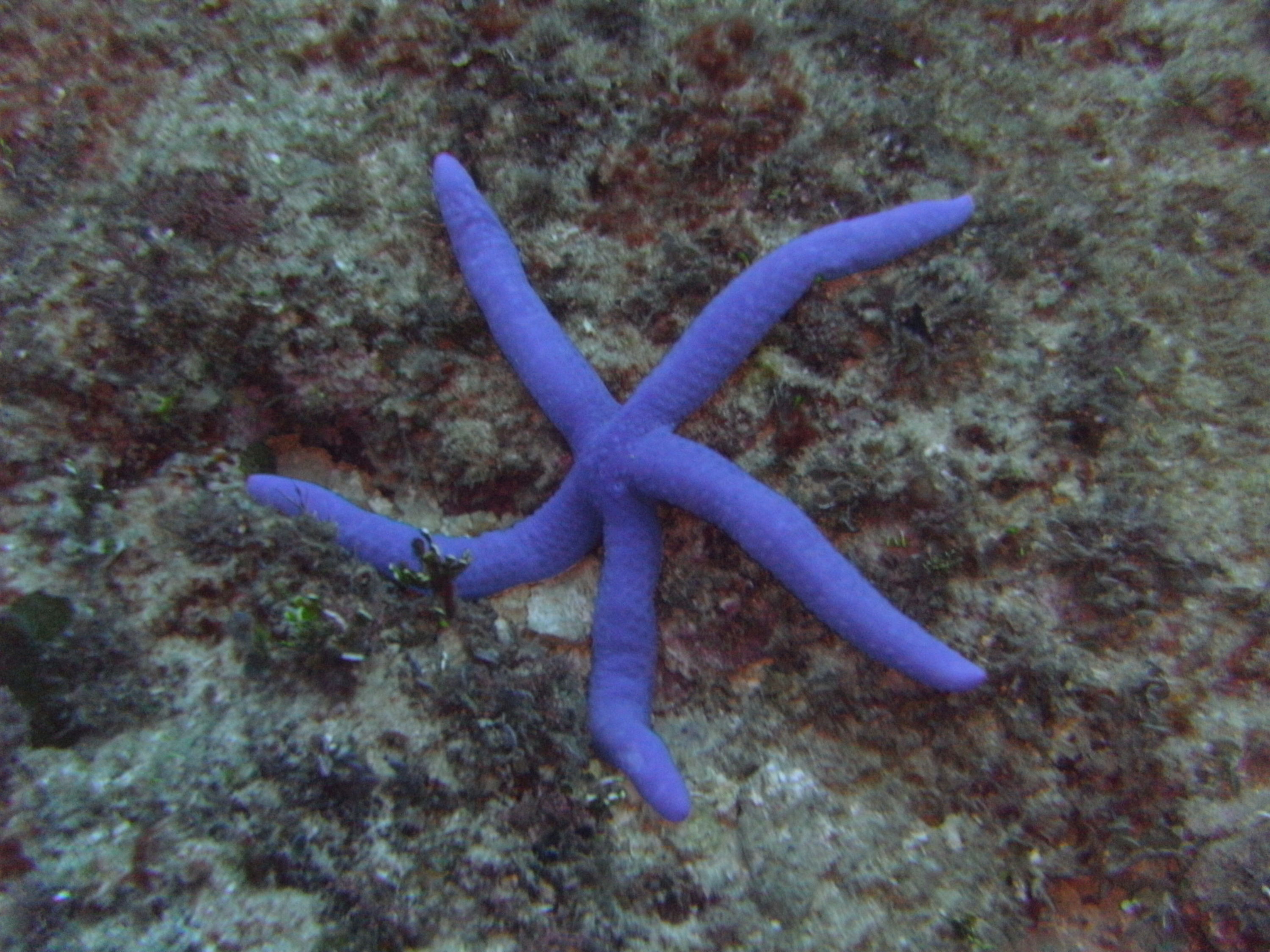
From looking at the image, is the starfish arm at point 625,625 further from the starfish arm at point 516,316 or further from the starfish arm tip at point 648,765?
the starfish arm at point 516,316

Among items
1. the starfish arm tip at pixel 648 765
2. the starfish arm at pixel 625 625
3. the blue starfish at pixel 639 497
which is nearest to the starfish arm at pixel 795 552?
the blue starfish at pixel 639 497

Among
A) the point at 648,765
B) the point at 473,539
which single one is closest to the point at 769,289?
the point at 473,539

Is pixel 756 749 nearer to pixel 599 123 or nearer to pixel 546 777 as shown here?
pixel 546 777

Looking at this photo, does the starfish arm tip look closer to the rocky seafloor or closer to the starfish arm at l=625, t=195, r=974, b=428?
the rocky seafloor

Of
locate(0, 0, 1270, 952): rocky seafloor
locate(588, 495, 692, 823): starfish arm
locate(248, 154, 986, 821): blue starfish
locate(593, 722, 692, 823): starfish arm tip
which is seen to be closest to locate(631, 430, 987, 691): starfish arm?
locate(248, 154, 986, 821): blue starfish

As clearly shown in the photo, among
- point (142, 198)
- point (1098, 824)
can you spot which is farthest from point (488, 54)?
point (1098, 824)

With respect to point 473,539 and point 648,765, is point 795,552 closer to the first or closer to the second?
point 648,765
